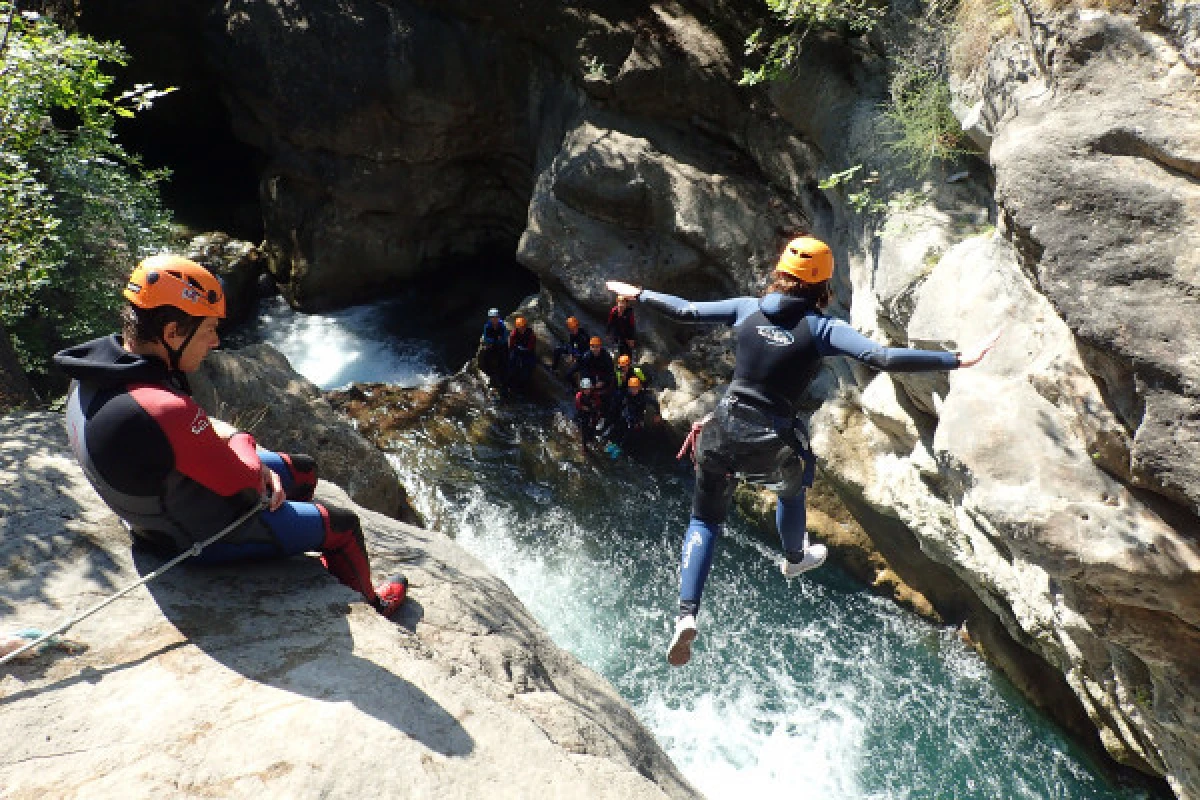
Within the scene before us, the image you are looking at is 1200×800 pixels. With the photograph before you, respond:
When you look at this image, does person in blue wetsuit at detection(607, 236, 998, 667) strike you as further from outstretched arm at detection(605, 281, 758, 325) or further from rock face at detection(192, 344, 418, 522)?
rock face at detection(192, 344, 418, 522)

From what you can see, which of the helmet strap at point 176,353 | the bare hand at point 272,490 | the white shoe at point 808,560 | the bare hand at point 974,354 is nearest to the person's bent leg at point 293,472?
the bare hand at point 272,490

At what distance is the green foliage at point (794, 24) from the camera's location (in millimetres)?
7840

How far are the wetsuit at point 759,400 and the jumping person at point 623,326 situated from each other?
703 centimetres

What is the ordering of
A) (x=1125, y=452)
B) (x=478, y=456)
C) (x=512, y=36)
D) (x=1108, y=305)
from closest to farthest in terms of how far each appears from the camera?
(x=1108, y=305), (x=1125, y=452), (x=478, y=456), (x=512, y=36)

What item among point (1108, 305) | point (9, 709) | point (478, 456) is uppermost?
point (1108, 305)

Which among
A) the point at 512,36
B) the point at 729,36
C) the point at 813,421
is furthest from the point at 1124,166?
the point at 512,36

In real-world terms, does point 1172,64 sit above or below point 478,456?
above

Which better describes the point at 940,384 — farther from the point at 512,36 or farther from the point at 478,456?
the point at 512,36

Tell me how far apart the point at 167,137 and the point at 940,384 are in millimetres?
17837

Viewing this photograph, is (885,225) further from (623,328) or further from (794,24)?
(623,328)

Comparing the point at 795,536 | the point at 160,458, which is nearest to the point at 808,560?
the point at 795,536

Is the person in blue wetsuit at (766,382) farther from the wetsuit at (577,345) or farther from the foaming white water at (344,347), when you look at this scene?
the foaming white water at (344,347)

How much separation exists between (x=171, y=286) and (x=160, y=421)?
474 mm

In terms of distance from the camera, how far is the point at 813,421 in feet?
30.5
